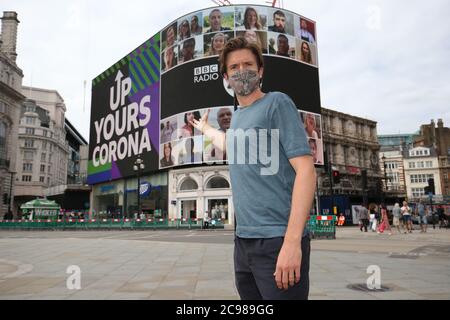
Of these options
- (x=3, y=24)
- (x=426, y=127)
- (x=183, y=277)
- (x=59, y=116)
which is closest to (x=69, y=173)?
(x=59, y=116)

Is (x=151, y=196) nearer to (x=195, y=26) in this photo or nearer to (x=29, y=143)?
(x=195, y=26)

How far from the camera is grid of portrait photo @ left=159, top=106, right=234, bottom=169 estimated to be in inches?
1492

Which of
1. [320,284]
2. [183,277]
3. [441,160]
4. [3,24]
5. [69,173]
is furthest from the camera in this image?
[69,173]

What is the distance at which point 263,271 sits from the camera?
5.82ft

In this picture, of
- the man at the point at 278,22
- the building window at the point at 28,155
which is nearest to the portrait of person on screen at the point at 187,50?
the man at the point at 278,22

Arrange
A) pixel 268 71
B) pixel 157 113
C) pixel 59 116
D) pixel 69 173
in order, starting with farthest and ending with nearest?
1. pixel 69 173
2. pixel 59 116
3. pixel 157 113
4. pixel 268 71

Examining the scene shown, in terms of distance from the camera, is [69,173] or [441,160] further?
[69,173]

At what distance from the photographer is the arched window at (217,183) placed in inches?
1548

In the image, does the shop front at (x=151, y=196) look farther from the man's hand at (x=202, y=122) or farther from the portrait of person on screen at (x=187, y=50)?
the man's hand at (x=202, y=122)

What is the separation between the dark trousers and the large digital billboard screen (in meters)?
34.2

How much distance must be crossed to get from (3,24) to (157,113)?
33.3 meters

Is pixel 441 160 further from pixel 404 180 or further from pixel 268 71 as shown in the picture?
pixel 268 71

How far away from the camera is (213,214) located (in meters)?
36.2

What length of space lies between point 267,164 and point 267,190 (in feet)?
0.45
